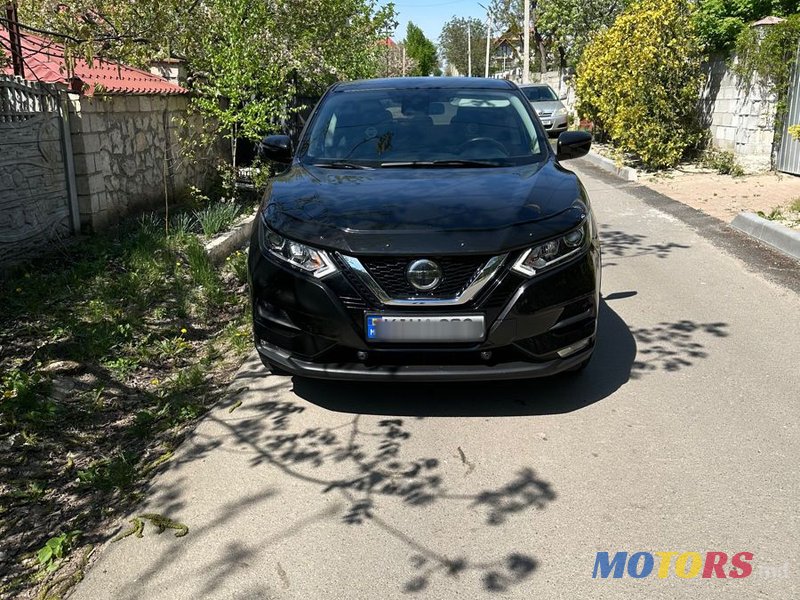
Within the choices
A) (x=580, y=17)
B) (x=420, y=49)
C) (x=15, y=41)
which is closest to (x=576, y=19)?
(x=580, y=17)

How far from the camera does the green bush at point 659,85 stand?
14180 mm

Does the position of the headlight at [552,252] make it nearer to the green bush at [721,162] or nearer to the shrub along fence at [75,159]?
the shrub along fence at [75,159]

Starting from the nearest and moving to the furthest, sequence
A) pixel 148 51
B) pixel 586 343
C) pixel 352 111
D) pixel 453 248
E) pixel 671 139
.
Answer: pixel 453 248 < pixel 586 343 < pixel 352 111 < pixel 148 51 < pixel 671 139

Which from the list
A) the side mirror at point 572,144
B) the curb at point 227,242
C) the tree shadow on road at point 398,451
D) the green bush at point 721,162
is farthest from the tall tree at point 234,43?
the green bush at point 721,162

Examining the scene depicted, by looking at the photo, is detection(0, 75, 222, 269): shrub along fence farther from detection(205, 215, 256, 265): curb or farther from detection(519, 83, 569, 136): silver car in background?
detection(519, 83, 569, 136): silver car in background

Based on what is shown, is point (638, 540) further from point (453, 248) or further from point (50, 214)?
point (50, 214)

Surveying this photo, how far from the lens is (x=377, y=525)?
3203mm

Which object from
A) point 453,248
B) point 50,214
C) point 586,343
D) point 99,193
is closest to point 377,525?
point 453,248

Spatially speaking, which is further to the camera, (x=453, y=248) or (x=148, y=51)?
(x=148, y=51)

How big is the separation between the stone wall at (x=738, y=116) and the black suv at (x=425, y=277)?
1009 cm

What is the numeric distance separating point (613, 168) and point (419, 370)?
42.1 ft

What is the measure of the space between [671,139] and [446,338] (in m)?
12.3

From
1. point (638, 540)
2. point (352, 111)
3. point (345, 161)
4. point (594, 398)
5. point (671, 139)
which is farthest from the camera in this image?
point (671, 139)

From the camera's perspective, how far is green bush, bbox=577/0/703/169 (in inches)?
558
